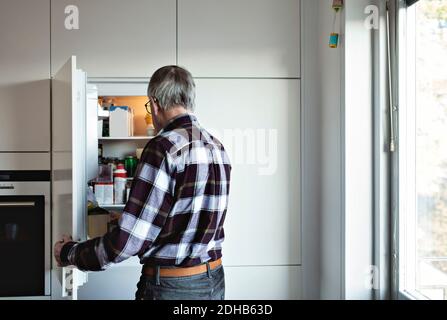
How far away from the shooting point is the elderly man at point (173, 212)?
4.39 ft

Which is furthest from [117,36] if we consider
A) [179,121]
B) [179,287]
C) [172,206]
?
[179,287]

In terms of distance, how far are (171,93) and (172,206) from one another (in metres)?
0.34

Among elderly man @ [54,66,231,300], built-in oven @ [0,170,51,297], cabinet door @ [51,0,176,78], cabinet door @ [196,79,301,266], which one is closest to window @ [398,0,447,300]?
cabinet door @ [196,79,301,266]

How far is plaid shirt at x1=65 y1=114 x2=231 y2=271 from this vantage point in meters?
1.34

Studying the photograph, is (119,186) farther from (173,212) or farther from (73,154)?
(173,212)

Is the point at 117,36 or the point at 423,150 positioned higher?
the point at 117,36

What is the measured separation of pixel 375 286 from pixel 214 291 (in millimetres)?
878

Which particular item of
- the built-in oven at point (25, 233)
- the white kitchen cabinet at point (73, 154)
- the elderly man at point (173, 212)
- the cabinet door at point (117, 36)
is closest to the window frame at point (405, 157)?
the elderly man at point (173, 212)

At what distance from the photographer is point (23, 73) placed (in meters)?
2.37

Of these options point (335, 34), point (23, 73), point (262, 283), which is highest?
point (335, 34)

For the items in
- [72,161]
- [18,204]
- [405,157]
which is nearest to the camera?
[72,161]

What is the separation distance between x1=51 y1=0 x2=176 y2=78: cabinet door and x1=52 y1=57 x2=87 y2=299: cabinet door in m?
0.35
